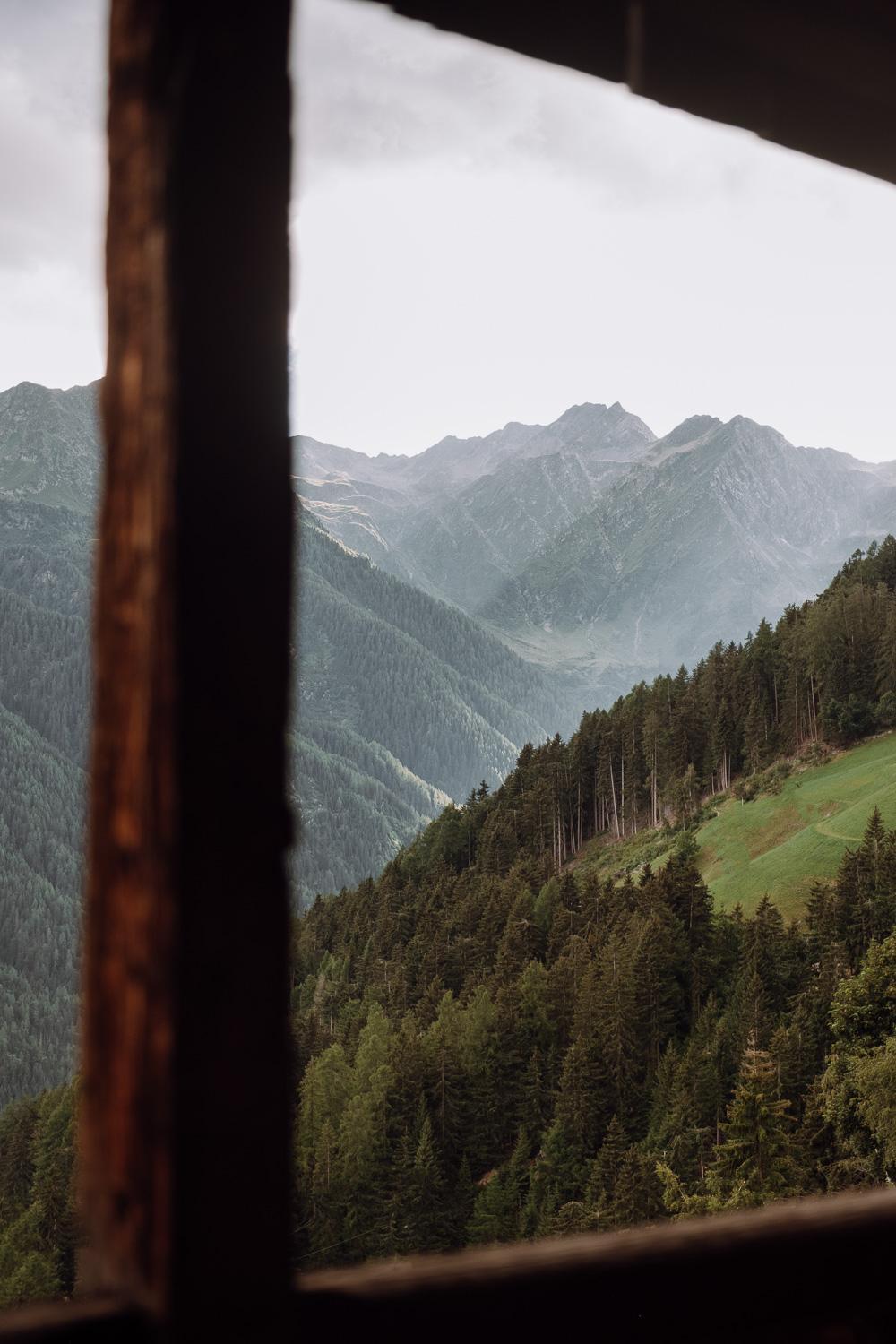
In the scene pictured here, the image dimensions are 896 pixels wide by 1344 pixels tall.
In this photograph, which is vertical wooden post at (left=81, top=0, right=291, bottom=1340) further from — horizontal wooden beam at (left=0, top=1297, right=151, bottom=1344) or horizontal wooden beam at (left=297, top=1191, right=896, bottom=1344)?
horizontal wooden beam at (left=297, top=1191, right=896, bottom=1344)

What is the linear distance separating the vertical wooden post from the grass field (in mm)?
61101

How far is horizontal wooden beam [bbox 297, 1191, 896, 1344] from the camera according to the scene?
154 centimetres

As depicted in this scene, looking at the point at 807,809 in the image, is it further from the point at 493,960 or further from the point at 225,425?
the point at 225,425

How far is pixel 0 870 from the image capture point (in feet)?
644

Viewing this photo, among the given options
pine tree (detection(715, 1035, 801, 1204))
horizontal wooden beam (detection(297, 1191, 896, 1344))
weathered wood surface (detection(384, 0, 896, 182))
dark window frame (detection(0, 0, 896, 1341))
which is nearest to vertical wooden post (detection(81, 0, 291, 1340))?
dark window frame (detection(0, 0, 896, 1341))

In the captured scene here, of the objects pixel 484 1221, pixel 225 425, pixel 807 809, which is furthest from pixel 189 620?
pixel 807 809

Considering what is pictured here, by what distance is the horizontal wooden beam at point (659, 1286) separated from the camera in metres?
1.54

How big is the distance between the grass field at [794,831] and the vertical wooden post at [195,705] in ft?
200

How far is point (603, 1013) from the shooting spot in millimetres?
60812

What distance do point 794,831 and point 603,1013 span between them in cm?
1731

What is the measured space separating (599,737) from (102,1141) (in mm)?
97565

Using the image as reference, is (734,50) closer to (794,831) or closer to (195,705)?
(195,705)

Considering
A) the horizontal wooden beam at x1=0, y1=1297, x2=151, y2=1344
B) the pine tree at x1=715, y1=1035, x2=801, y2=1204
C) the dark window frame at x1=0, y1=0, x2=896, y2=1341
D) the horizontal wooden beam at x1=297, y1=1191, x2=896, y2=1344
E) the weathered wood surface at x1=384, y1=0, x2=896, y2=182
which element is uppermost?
the weathered wood surface at x1=384, y1=0, x2=896, y2=182

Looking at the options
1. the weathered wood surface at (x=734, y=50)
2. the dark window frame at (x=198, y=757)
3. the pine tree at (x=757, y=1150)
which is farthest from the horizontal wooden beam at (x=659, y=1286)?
the pine tree at (x=757, y=1150)
